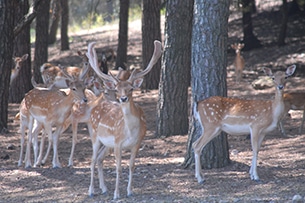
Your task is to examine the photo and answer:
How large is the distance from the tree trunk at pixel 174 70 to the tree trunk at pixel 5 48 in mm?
3221

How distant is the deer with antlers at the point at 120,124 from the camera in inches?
288

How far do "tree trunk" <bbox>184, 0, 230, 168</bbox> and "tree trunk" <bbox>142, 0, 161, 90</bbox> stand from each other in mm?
8038

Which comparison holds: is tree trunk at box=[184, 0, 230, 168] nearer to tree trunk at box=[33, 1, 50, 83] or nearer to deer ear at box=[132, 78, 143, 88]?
deer ear at box=[132, 78, 143, 88]

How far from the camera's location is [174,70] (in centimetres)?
1123

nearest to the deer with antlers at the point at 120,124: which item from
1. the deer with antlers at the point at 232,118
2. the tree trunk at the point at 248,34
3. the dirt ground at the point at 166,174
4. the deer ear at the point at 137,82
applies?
the deer ear at the point at 137,82

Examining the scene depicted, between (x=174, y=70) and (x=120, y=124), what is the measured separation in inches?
150

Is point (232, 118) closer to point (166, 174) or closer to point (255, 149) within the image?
point (255, 149)

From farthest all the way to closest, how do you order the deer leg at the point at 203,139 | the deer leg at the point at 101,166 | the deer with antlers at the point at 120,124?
the deer leg at the point at 203,139
the deer leg at the point at 101,166
the deer with antlers at the point at 120,124

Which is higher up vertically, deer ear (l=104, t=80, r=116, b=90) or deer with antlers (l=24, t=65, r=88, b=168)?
deer ear (l=104, t=80, r=116, b=90)

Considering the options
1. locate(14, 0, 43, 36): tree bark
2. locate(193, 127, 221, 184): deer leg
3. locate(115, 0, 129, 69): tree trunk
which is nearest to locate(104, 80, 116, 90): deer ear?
locate(193, 127, 221, 184): deer leg

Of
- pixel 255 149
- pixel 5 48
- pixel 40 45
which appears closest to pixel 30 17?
pixel 5 48

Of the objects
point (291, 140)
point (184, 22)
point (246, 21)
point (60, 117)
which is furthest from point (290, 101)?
point (246, 21)

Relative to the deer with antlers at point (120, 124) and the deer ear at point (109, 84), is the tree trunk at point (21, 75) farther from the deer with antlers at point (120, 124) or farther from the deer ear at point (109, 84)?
the deer ear at point (109, 84)

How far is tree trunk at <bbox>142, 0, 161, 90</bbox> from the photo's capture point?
1677 centimetres
